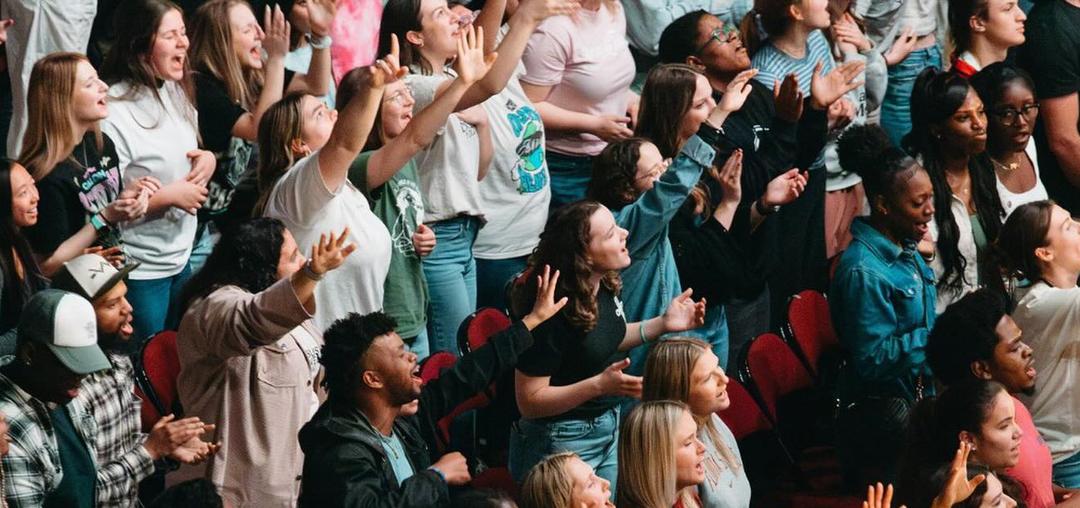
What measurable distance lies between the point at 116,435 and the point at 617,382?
1.38 meters

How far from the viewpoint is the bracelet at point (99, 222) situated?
6.01 m

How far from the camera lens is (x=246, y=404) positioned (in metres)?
5.34

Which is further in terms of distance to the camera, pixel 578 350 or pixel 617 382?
pixel 578 350

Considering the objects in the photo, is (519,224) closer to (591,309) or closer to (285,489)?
(591,309)

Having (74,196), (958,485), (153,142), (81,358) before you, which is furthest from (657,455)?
(153,142)

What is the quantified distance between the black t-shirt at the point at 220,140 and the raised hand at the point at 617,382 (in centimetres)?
181

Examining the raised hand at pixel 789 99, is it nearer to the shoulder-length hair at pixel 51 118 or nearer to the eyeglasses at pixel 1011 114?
the eyeglasses at pixel 1011 114

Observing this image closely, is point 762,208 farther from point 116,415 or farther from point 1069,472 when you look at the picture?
point 116,415

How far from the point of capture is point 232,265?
17.7ft

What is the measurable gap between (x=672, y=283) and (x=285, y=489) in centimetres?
161

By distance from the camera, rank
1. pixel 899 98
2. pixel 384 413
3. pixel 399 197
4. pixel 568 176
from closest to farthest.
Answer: pixel 384 413
pixel 399 197
pixel 568 176
pixel 899 98

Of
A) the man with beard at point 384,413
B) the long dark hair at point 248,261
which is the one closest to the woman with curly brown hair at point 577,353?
the man with beard at point 384,413

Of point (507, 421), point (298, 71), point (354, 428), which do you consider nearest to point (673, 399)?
point (507, 421)

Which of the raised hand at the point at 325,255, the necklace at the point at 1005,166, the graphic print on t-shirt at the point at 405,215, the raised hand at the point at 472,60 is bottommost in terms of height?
the necklace at the point at 1005,166
